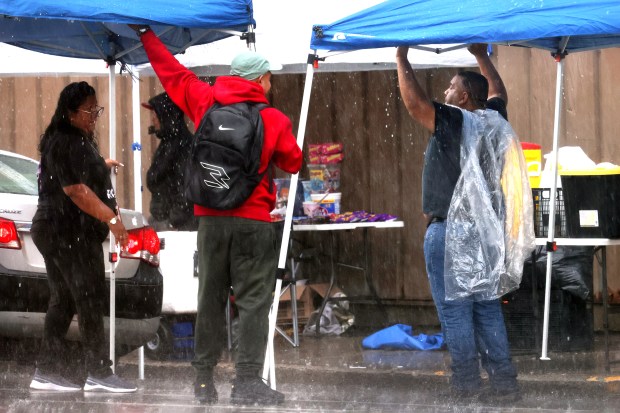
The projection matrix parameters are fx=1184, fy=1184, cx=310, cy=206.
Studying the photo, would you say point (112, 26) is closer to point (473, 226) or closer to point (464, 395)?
point (473, 226)

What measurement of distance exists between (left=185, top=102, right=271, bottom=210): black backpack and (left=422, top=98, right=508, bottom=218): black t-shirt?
1.15 metres

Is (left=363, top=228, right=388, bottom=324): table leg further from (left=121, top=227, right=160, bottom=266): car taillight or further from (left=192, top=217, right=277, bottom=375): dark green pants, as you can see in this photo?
(left=192, top=217, right=277, bottom=375): dark green pants

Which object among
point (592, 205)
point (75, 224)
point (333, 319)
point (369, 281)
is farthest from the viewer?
point (333, 319)

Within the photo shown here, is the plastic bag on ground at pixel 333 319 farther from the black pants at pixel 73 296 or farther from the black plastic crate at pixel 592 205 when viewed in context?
the black pants at pixel 73 296

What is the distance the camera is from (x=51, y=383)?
7.73m

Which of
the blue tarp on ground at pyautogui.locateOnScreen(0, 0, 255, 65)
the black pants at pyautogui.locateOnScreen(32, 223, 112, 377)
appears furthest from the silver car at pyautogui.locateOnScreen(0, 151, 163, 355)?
the blue tarp on ground at pyautogui.locateOnScreen(0, 0, 255, 65)

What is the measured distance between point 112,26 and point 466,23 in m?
2.52

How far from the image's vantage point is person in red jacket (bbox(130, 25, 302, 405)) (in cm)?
675

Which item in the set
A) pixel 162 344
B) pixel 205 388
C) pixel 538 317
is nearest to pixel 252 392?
pixel 205 388

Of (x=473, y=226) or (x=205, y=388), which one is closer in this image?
(x=205, y=388)

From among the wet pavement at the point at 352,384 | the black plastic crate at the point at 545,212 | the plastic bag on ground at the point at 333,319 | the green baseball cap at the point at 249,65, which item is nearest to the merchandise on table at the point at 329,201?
the plastic bag on ground at the point at 333,319

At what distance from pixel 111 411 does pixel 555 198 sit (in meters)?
3.51

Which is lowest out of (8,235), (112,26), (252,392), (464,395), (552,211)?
(464,395)

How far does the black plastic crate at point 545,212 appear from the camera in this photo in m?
8.58
